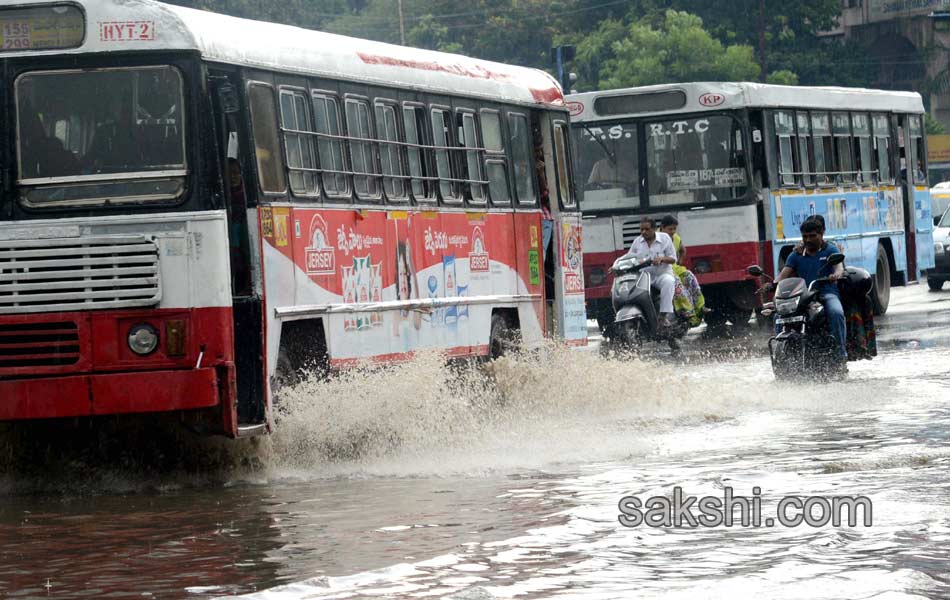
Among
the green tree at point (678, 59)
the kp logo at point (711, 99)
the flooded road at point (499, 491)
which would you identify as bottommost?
the flooded road at point (499, 491)

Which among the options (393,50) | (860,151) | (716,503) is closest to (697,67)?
(860,151)

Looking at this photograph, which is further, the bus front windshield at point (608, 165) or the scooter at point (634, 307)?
the bus front windshield at point (608, 165)

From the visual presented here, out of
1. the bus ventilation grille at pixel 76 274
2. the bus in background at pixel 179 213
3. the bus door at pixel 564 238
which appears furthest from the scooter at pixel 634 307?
the bus ventilation grille at pixel 76 274

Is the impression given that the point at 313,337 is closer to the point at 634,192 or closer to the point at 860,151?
the point at 634,192

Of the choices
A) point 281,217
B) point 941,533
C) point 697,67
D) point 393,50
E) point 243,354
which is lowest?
point 941,533

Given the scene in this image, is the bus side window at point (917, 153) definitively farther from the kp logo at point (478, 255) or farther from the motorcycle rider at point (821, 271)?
the kp logo at point (478, 255)

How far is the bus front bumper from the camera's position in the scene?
10.3m

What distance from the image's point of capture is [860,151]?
91.3 feet

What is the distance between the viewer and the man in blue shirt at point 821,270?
52.5 feet

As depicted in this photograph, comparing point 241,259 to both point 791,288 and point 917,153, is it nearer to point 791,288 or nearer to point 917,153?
point 791,288

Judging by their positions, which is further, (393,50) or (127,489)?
(393,50)

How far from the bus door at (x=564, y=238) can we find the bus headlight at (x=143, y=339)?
7001 millimetres

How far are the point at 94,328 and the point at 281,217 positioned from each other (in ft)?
5.27

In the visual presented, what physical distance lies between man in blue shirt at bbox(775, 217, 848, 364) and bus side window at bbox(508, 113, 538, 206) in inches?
87.9
